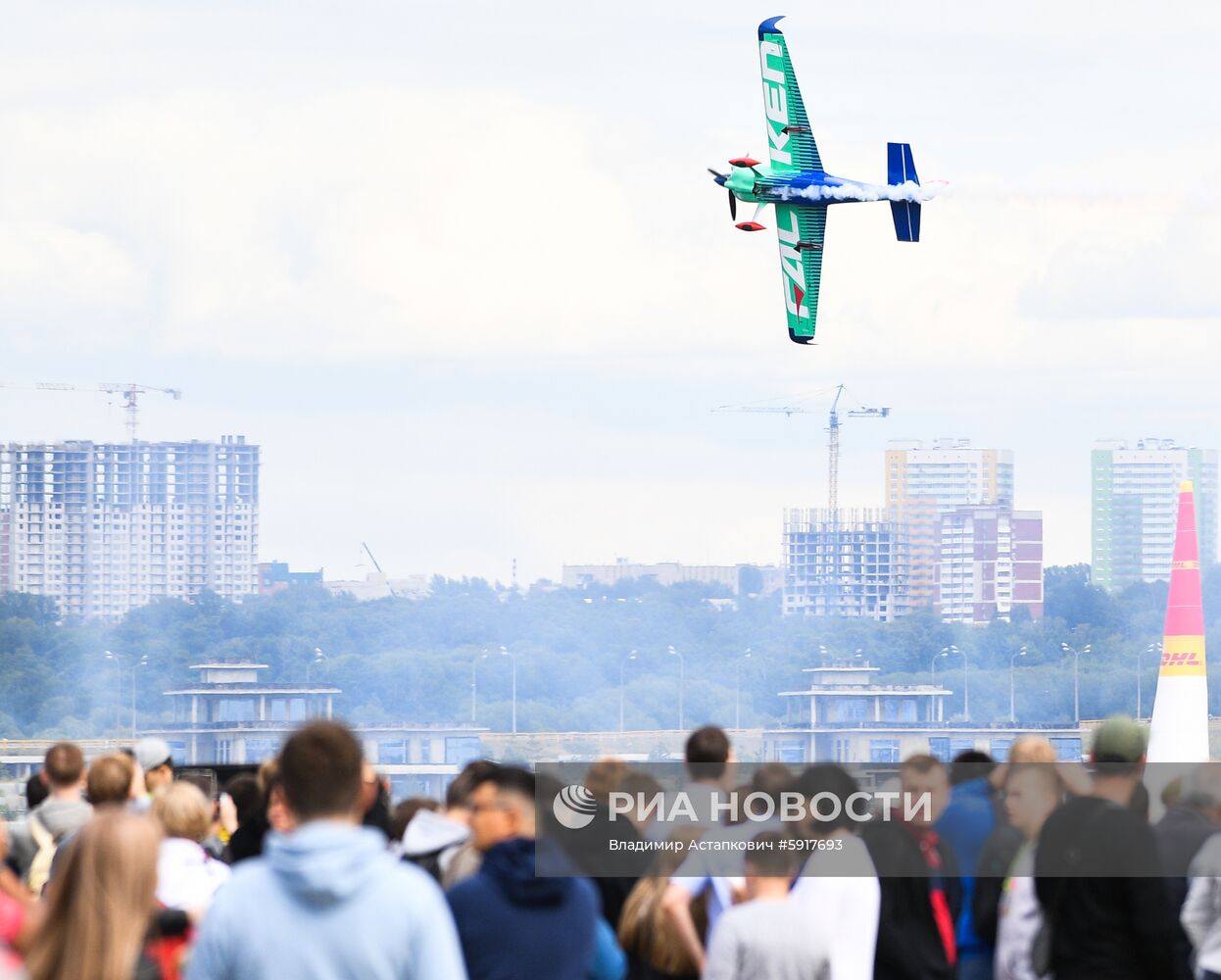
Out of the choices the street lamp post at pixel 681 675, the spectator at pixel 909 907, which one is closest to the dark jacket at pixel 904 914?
the spectator at pixel 909 907

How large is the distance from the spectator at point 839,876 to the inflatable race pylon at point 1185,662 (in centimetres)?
3425

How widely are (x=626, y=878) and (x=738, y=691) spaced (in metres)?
108

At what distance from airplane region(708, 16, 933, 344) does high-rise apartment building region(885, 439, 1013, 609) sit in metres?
108

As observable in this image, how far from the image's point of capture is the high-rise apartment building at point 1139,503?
485ft

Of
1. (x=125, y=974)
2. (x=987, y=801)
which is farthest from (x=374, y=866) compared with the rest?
(x=987, y=801)

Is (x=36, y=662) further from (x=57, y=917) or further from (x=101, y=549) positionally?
(x=57, y=917)

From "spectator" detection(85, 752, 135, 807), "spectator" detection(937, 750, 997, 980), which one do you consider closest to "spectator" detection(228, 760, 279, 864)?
"spectator" detection(85, 752, 135, 807)

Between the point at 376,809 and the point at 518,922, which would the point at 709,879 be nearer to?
the point at 518,922

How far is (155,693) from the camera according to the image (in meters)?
112

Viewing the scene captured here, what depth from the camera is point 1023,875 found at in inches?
257

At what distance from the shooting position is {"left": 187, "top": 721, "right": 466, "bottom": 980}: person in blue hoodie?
4441 millimetres

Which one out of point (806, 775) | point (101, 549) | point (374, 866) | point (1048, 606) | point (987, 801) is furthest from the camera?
point (101, 549)

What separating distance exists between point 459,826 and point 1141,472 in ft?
496

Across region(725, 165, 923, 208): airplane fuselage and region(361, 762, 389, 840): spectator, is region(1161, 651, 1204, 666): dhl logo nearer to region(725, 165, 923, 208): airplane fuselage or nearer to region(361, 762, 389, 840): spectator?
region(725, 165, 923, 208): airplane fuselage
